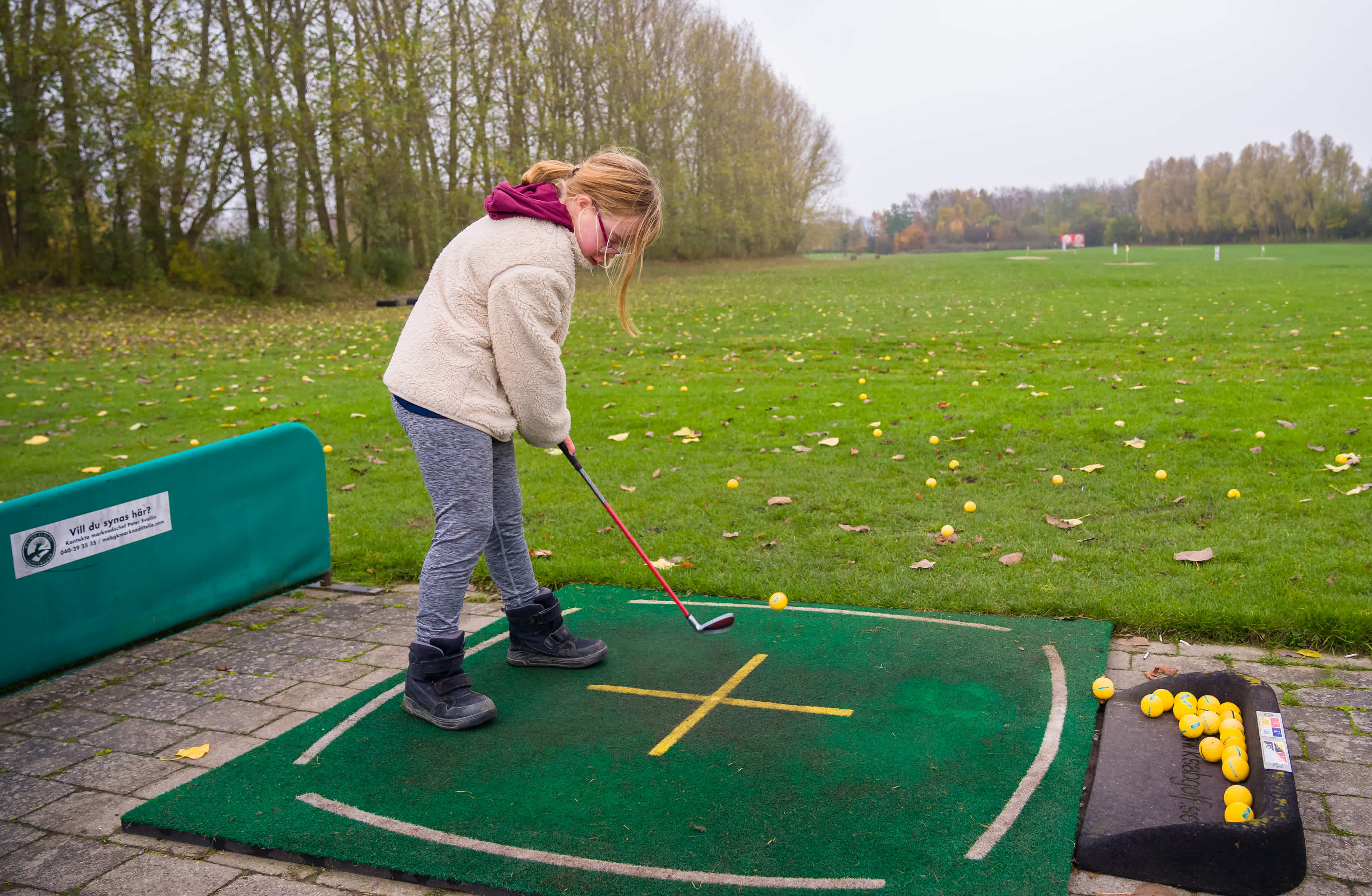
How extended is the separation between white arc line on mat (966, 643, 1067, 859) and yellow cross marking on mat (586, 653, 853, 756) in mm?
732

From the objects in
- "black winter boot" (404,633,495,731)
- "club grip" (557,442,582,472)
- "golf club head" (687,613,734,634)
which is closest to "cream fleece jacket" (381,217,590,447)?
"club grip" (557,442,582,472)

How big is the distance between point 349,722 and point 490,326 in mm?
1712

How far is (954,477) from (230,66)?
23.1 meters

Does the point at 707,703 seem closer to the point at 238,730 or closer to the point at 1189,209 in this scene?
the point at 238,730

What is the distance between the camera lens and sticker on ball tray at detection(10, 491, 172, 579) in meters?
4.02

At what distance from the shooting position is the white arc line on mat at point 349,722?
11.4 ft

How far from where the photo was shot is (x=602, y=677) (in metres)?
4.10

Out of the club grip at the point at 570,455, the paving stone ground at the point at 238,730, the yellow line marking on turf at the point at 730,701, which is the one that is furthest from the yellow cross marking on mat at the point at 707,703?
the paving stone ground at the point at 238,730

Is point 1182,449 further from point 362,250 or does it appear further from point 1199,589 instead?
point 362,250

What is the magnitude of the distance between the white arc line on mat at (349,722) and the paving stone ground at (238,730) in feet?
0.59

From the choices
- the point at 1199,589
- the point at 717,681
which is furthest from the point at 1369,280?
the point at 717,681

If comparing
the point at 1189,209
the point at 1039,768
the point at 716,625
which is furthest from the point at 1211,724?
the point at 1189,209

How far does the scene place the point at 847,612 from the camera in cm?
470

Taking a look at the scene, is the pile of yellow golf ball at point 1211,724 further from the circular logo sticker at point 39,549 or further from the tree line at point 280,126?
the tree line at point 280,126
